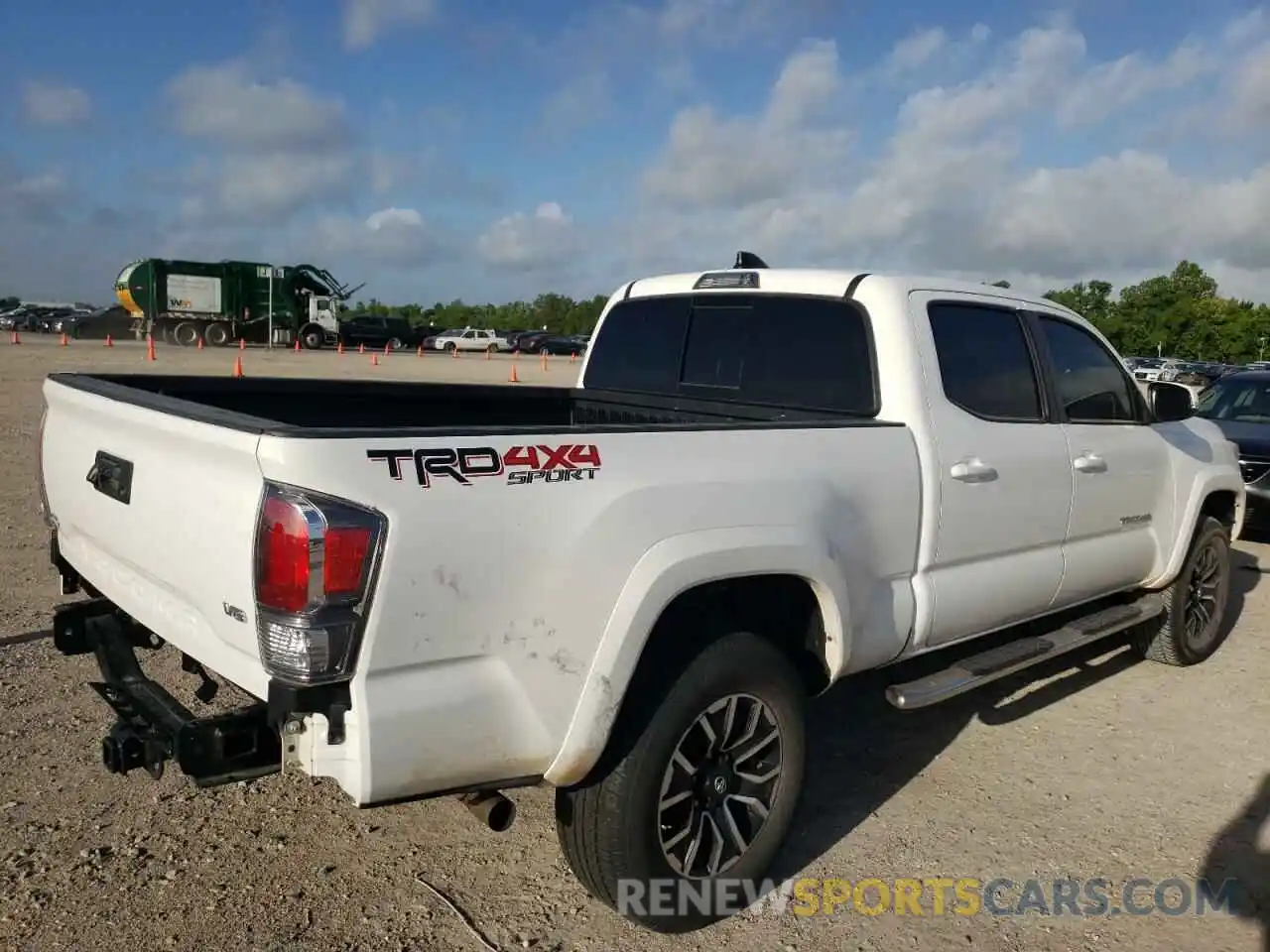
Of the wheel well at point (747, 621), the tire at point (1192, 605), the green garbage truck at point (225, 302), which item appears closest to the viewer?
the wheel well at point (747, 621)

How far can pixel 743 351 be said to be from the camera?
14.5 ft

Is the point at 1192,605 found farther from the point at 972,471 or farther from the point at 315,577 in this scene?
the point at 315,577

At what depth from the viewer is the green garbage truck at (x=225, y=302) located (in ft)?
126

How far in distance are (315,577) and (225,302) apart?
4059 cm

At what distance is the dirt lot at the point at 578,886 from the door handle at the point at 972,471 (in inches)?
50.6

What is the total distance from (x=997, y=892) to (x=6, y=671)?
4285mm

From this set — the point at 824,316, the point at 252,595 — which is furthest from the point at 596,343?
the point at 252,595

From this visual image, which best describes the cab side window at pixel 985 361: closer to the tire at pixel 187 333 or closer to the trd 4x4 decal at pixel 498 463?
the trd 4x4 decal at pixel 498 463

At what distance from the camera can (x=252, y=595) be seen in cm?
238

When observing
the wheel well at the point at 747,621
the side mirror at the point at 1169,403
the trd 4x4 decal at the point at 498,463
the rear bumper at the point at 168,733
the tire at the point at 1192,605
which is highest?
the side mirror at the point at 1169,403

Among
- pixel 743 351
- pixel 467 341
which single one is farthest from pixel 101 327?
pixel 743 351

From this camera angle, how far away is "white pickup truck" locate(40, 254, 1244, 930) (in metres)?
2.37

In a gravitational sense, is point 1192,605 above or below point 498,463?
below

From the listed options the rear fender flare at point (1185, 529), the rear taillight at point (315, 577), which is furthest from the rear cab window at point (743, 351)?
the rear fender flare at point (1185, 529)
